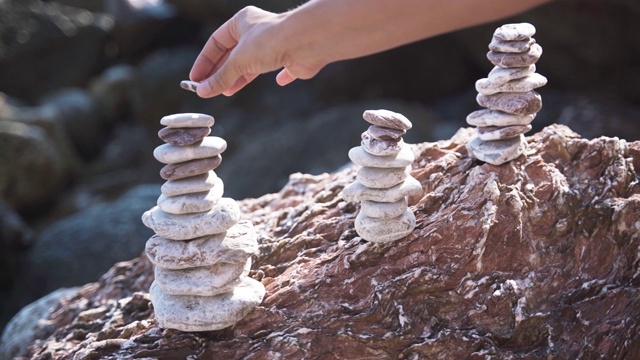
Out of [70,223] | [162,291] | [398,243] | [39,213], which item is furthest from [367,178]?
[39,213]

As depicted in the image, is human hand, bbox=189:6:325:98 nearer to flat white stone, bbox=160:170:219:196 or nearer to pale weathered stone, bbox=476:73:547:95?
flat white stone, bbox=160:170:219:196

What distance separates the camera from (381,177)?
242 cm

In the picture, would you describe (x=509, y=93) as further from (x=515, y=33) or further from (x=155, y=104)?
(x=155, y=104)

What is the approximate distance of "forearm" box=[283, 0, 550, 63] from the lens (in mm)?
2592

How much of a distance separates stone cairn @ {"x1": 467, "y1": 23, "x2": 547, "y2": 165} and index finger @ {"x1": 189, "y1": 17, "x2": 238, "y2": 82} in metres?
0.94

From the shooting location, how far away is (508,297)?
7.67ft

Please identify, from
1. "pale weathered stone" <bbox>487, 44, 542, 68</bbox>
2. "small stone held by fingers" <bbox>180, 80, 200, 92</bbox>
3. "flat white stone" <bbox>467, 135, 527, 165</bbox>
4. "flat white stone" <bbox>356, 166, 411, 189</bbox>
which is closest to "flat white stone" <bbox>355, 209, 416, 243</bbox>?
"flat white stone" <bbox>356, 166, 411, 189</bbox>

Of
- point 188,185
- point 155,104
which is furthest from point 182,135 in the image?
point 155,104

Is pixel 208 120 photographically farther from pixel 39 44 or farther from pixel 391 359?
pixel 39 44

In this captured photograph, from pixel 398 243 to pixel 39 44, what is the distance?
935cm

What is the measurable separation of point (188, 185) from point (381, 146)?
0.63 m

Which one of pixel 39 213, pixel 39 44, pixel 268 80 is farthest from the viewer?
pixel 39 44

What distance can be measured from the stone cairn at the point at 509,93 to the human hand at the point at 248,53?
0.64 m

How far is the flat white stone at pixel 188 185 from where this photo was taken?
2.31m
